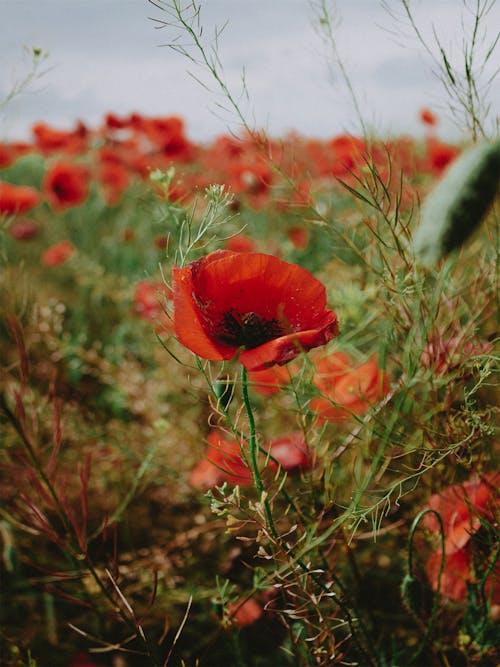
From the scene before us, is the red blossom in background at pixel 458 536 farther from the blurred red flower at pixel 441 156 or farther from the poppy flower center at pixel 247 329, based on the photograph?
the blurred red flower at pixel 441 156

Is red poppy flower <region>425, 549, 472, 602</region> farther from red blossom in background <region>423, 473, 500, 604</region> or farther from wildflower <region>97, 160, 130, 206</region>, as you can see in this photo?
wildflower <region>97, 160, 130, 206</region>

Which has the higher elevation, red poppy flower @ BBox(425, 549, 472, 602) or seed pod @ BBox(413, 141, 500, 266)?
seed pod @ BBox(413, 141, 500, 266)

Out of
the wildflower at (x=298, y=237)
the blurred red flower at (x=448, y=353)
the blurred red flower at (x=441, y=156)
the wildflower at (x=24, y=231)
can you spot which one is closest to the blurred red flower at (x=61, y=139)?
the wildflower at (x=24, y=231)

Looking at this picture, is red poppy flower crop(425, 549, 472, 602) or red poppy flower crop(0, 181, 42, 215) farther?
red poppy flower crop(0, 181, 42, 215)

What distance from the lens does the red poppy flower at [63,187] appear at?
5.57 feet

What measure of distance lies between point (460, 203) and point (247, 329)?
249 millimetres

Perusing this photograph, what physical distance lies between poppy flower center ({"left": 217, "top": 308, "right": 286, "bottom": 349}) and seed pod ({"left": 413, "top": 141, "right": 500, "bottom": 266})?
7.4 inches

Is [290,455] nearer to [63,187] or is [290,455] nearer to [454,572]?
[454,572]

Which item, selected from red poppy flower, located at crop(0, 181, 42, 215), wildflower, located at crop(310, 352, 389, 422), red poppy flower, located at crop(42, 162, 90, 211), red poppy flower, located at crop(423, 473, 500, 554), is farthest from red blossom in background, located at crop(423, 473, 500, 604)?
red poppy flower, located at crop(42, 162, 90, 211)

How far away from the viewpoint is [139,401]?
92 centimetres

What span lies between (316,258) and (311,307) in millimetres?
851

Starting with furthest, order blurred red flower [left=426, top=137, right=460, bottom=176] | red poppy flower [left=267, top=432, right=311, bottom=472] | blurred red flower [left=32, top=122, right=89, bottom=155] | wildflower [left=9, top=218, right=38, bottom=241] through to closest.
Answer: blurred red flower [left=32, top=122, right=89, bottom=155], wildflower [left=9, top=218, right=38, bottom=241], blurred red flower [left=426, top=137, right=460, bottom=176], red poppy flower [left=267, top=432, right=311, bottom=472]

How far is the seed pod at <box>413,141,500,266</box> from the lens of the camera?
536mm

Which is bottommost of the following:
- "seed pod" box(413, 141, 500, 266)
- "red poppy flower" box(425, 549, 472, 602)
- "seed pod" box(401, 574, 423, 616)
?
"red poppy flower" box(425, 549, 472, 602)
